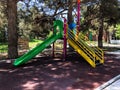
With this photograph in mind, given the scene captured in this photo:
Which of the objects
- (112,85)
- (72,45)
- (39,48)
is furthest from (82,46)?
(112,85)

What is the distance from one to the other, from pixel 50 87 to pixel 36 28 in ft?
49.6

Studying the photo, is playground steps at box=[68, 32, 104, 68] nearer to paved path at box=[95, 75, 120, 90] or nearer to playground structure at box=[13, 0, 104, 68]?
playground structure at box=[13, 0, 104, 68]

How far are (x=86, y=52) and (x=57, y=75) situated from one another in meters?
2.55

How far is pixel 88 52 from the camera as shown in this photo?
1209cm

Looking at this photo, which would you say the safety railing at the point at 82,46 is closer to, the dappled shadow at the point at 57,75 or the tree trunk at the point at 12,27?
the dappled shadow at the point at 57,75

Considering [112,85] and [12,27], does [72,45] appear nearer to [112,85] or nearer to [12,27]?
[112,85]

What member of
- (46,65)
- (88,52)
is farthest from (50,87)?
(88,52)

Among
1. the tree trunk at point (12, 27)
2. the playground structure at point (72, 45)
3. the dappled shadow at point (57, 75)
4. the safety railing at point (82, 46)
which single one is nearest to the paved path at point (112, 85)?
the dappled shadow at point (57, 75)

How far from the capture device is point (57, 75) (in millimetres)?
9922

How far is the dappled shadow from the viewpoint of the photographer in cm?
870

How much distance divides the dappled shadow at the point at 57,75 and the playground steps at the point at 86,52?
27 centimetres

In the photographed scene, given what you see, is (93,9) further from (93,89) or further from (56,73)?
(93,89)

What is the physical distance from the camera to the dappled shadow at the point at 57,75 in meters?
8.70

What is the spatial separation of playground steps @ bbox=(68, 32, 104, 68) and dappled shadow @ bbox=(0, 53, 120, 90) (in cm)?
27
